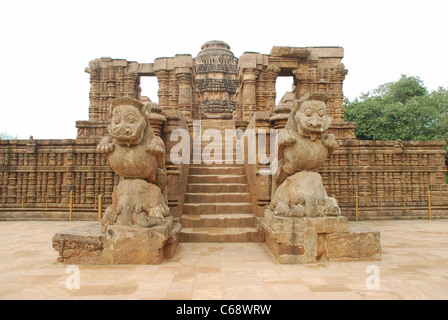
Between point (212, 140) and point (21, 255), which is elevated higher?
point (212, 140)

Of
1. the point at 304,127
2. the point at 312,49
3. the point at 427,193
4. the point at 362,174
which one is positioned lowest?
the point at 427,193

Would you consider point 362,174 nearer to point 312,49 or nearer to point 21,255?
point 312,49

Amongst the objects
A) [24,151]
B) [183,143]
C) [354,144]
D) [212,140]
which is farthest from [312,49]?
[24,151]

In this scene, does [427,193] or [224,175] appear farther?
[427,193]

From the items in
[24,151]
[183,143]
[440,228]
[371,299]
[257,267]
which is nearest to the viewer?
[371,299]

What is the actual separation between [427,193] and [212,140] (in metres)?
6.89

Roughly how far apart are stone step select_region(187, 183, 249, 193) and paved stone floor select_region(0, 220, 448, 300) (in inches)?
66.4

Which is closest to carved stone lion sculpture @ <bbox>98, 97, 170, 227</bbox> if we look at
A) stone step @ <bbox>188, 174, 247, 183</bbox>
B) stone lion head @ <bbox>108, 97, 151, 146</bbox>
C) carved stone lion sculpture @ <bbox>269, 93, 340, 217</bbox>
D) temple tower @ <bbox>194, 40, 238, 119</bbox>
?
stone lion head @ <bbox>108, 97, 151, 146</bbox>

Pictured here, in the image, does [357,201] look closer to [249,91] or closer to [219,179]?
[219,179]

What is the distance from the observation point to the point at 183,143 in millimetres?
5816

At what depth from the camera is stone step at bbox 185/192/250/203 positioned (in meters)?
5.91

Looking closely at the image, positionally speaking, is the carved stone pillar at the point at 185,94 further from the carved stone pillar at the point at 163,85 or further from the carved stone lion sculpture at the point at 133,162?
the carved stone lion sculpture at the point at 133,162

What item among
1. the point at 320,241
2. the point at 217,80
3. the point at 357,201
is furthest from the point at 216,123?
the point at 217,80

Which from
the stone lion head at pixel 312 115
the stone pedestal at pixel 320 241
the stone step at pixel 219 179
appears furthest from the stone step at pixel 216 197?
the stone lion head at pixel 312 115
